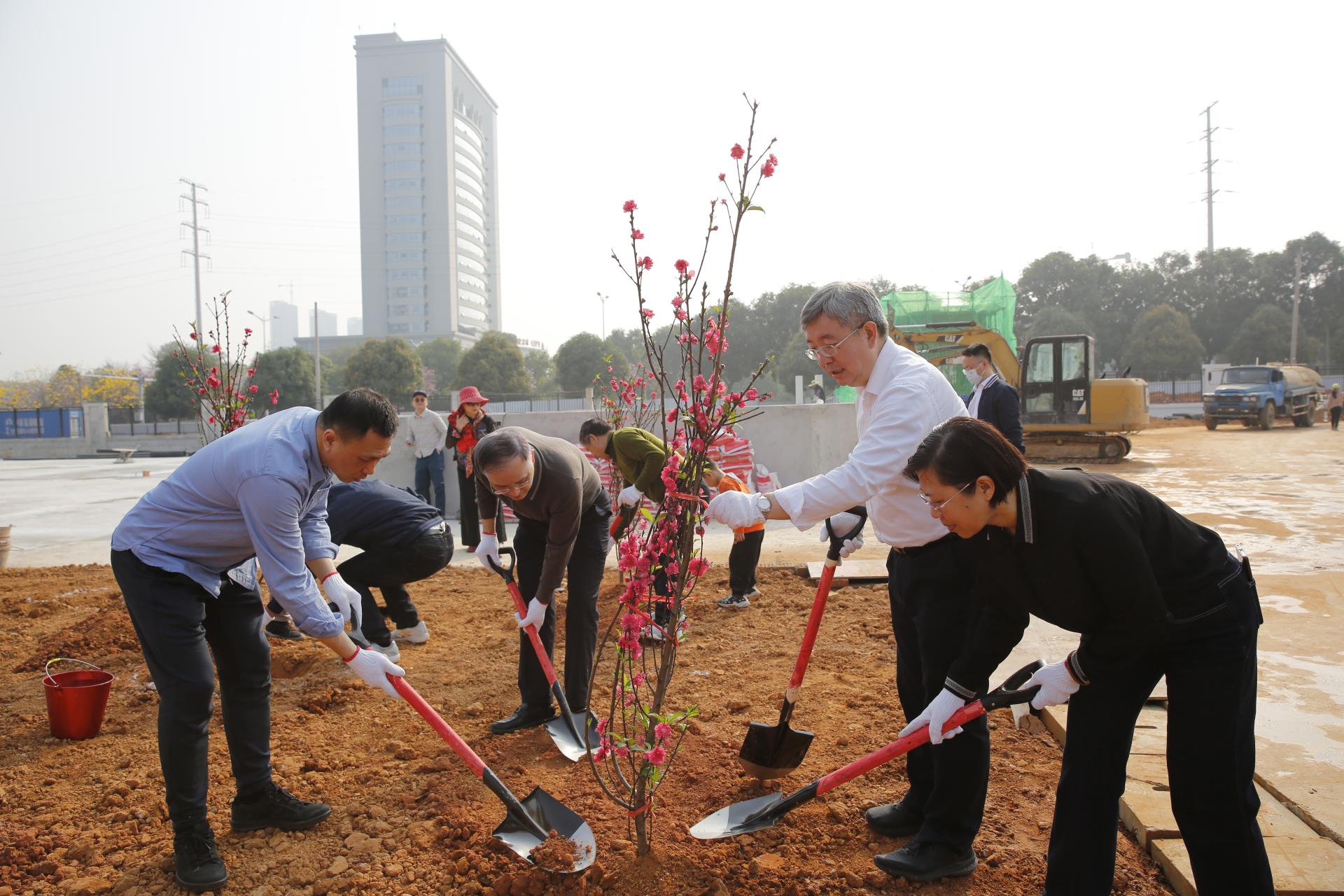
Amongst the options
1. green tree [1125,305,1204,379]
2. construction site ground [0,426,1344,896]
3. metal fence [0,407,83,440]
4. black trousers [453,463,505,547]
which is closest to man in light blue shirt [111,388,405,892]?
construction site ground [0,426,1344,896]

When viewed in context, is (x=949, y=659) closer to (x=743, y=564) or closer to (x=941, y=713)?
(x=941, y=713)

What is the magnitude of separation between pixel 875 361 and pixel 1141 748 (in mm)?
1971

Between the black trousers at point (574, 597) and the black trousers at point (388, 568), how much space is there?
1.07 metres

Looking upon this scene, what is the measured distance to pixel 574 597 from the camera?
3.71 metres

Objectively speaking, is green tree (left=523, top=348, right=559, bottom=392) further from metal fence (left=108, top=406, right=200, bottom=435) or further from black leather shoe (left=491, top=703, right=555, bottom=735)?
black leather shoe (left=491, top=703, right=555, bottom=735)

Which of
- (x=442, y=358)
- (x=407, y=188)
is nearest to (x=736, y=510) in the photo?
(x=442, y=358)

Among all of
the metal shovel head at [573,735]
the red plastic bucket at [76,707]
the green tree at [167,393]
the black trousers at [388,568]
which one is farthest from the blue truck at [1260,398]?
the green tree at [167,393]

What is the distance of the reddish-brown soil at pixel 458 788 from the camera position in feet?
8.41

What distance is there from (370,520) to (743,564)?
8.51 ft

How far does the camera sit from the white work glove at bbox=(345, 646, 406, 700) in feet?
8.80

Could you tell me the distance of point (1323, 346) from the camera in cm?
4166

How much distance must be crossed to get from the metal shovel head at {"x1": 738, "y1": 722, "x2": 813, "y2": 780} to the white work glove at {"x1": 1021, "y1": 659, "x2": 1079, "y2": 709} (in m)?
1.00

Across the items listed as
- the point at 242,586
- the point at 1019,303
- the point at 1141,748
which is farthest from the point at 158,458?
the point at 1019,303

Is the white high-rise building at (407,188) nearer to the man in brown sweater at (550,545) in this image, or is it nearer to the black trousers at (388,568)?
the black trousers at (388,568)
